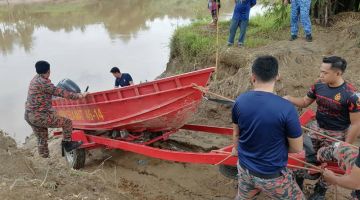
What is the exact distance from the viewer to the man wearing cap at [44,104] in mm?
5762

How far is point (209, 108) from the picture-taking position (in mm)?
7988

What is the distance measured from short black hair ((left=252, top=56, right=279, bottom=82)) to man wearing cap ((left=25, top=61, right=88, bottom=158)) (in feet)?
11.8

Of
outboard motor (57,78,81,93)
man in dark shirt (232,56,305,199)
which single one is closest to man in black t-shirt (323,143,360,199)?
man in dark shirt (232,56,305,199)

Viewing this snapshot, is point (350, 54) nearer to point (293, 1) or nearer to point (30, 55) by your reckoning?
point (293, 1)

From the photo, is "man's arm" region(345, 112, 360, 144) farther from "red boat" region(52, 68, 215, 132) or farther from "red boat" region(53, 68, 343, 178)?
"red boat" region(52, 68, 215, 132)

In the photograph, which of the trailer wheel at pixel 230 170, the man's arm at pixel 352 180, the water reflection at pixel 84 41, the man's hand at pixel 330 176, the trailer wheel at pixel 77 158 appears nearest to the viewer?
the man's arm at pixel 352 180

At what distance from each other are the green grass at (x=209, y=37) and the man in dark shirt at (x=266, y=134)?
599cm

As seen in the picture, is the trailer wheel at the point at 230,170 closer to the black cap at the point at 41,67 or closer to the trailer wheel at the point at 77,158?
the trailer wheel at the point at 77,158

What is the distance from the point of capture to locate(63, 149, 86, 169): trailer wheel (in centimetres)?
632

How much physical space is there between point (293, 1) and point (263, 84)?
245 inches

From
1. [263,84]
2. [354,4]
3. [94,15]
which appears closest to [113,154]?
[263,84]

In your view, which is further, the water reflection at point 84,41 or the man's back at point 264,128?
the water reflection at point 84,41

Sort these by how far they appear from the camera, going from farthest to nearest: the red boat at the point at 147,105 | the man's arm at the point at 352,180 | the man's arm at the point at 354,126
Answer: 1. the red boat at the point at 147,105
2. the man's arm at the point at 354,126
3. the man's arm at the point at 352,180

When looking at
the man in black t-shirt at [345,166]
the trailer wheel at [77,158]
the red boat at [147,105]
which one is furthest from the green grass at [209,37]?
the man in black t-shirt at [345,166]
